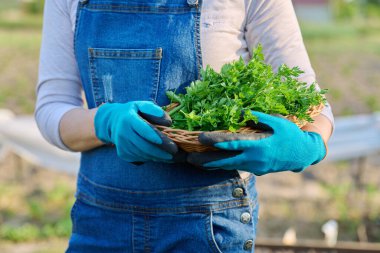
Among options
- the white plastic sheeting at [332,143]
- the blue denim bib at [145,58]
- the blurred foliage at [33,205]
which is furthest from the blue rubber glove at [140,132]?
the white plastic sheeting at [332,143]

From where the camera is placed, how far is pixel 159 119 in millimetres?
1407

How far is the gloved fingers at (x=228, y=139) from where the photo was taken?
1.33m

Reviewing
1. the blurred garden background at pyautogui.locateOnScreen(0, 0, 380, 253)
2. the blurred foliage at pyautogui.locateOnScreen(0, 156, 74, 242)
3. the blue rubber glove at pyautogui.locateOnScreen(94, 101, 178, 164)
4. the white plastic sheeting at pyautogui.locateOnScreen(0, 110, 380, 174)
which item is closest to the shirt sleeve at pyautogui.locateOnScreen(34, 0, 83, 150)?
the blue rubber glove at pyautogui.locateOnScreen(94, 101, 178, 164)

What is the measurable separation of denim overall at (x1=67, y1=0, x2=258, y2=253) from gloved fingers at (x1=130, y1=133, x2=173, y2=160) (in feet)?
0.73

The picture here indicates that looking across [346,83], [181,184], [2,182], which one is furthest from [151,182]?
[346,83]

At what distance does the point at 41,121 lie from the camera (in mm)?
1802

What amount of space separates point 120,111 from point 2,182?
4.44 m

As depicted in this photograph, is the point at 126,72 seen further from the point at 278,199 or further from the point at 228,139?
the point at 278,199

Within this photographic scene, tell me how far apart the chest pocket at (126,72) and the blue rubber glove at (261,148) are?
0.32 metres

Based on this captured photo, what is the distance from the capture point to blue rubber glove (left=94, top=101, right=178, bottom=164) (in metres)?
1.37

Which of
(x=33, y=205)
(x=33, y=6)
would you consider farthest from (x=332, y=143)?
(x=33, y=6)

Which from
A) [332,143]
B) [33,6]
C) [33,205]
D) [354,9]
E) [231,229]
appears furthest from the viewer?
[354,9]

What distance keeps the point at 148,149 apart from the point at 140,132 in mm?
51

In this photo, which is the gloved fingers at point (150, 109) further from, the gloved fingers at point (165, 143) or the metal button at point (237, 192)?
the metal button at point (237, 192)
